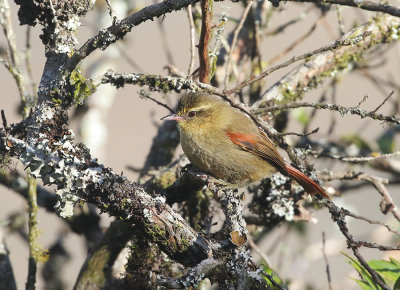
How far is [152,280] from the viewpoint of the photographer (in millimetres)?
3467

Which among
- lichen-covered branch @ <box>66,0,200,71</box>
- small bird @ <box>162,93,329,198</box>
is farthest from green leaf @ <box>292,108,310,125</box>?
lichen-covered branch @ <box>66,0,200,71</box>

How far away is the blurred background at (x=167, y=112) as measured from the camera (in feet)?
17.8

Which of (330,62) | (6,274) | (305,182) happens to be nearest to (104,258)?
(6,274)

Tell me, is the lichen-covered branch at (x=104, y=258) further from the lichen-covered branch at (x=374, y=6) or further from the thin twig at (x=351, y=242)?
the lichen-covered branch at (x=374, y=6)

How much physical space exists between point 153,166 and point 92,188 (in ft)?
7.79

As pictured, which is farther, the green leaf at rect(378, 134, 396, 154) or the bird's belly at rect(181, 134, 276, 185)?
the green leaf at rect(378, 134, 396, 154)

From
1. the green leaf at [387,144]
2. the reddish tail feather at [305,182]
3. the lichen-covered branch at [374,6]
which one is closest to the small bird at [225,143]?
the reddish tail feather at [305,182]

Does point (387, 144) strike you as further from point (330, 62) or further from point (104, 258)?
point (104, 258)

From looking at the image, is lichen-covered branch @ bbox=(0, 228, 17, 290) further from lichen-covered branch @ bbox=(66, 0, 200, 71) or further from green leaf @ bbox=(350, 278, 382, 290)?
green leaf @ bbox=(350, 278, 382, 290)

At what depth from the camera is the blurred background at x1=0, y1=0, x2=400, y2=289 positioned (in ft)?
17.8

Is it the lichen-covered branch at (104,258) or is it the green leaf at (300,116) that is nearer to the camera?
the lichen-covered branch at (104,258)

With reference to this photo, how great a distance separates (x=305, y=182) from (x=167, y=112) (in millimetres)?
6358

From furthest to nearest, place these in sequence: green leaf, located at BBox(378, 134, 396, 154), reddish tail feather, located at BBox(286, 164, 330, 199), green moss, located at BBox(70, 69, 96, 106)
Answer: green leaf, located at BBox(378, 134, 396, 154)
reddish tail feather, located at BBox(286, 164, 330, 199)
green moss, located at BBox(70, 69, 96, 106)

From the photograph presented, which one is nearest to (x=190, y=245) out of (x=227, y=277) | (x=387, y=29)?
(x=227, y=277)
